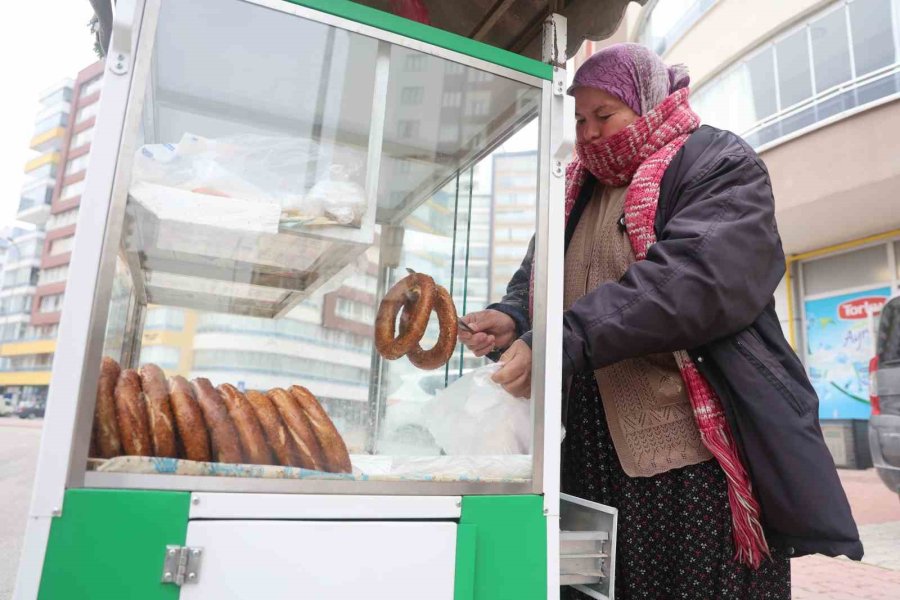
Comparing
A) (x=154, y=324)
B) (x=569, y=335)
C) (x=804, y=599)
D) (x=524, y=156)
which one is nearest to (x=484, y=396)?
(x=569, y=335)

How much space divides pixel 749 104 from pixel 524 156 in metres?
9.43

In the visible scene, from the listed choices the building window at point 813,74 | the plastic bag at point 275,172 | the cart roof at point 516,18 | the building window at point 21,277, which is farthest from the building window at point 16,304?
the plastic bag at point 275,172

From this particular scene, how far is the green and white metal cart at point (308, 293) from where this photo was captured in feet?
3.10

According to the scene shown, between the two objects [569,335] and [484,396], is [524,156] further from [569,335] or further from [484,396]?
[484,396]

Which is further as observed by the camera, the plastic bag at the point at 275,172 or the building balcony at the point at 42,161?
the building balcony at the point at 42,161

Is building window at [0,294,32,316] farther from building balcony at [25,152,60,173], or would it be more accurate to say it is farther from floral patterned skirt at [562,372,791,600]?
floral patterned skirt at [562,372,791,600]

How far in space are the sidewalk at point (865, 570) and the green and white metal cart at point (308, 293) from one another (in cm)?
305

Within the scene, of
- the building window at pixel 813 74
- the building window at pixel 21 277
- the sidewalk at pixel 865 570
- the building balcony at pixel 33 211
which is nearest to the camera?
the sidewalk at pixel 865 570

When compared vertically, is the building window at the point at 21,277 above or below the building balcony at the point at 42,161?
below

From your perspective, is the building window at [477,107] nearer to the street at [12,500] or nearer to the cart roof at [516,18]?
the cart roof at [516,18]

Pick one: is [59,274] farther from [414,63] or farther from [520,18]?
[520,18]

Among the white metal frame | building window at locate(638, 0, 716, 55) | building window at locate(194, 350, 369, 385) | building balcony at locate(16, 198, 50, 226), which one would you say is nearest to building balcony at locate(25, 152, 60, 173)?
building balcony at locate(16, 198, 50, 226)

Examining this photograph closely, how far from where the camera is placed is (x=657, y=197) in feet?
4.93

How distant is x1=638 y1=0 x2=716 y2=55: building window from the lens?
10539 millimetres
